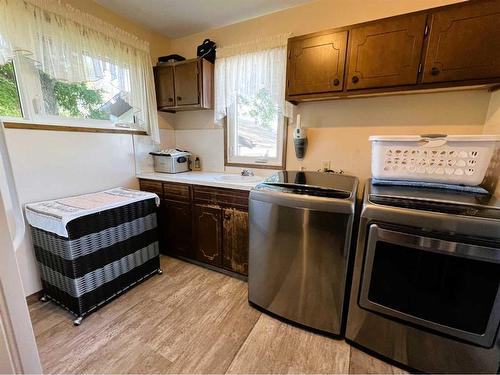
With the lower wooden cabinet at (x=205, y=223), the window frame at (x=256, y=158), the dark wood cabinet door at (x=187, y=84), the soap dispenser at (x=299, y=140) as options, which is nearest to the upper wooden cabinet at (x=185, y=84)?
the dark wood cabinet door at (x=187, y=84)

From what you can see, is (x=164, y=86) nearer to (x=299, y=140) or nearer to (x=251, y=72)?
(x=251, y=72)

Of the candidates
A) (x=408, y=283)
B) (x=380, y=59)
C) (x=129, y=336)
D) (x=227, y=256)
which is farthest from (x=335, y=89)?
(x=129, y=336)

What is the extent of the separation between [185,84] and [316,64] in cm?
136

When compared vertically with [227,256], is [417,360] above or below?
below

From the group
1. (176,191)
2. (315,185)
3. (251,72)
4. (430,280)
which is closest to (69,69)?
(176,191)

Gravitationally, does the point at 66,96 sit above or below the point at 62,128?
above

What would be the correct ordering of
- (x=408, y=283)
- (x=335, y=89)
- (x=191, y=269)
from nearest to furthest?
1. (x=408, y=283)
2. (x=335, y=89)
3. (x=191, y=269)

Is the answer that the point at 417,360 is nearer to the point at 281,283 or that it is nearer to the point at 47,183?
the point at 281,283

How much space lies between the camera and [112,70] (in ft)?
6.89

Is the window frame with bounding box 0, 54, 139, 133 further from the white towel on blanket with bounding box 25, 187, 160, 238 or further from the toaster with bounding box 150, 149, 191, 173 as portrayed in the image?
the toaster with bounding box 150, 149, 191, 173

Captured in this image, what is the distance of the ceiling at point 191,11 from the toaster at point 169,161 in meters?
1.30

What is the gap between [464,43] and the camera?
1.29 meters

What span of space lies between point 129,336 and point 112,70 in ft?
7.29

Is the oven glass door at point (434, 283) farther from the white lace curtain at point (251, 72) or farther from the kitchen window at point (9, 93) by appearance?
the kitchen window at point (9, 93)
